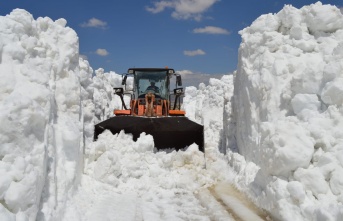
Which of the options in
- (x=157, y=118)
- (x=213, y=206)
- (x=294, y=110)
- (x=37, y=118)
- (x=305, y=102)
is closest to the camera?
(x=37, y=118)

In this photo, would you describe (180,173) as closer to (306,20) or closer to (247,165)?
(247,165)

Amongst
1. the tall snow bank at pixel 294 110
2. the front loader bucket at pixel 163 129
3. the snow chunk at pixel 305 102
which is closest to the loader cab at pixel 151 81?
the front loader bucket at pixel 163 129

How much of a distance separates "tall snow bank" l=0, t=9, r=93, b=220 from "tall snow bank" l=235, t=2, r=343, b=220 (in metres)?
3.15

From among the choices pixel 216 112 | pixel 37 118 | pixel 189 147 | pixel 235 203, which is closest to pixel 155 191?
pixel 235 203

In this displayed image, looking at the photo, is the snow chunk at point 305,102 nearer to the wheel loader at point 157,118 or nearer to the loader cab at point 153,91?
the wheel loader at point 157,118

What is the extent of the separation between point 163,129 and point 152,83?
2333 mm

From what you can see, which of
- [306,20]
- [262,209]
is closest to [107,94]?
[306,20]

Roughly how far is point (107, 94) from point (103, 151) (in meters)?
11.4

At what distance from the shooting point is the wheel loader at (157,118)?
30.9ft

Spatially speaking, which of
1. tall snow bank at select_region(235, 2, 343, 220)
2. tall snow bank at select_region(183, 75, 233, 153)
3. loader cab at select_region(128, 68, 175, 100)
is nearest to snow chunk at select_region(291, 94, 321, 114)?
tall snow bank at select_region(235, 2, 343, 220)

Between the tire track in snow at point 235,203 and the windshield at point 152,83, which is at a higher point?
the windshield at point 152,83

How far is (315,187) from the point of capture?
503 centimetres

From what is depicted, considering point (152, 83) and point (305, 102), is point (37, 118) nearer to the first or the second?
point (305, 102)

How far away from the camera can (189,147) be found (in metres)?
9.46
